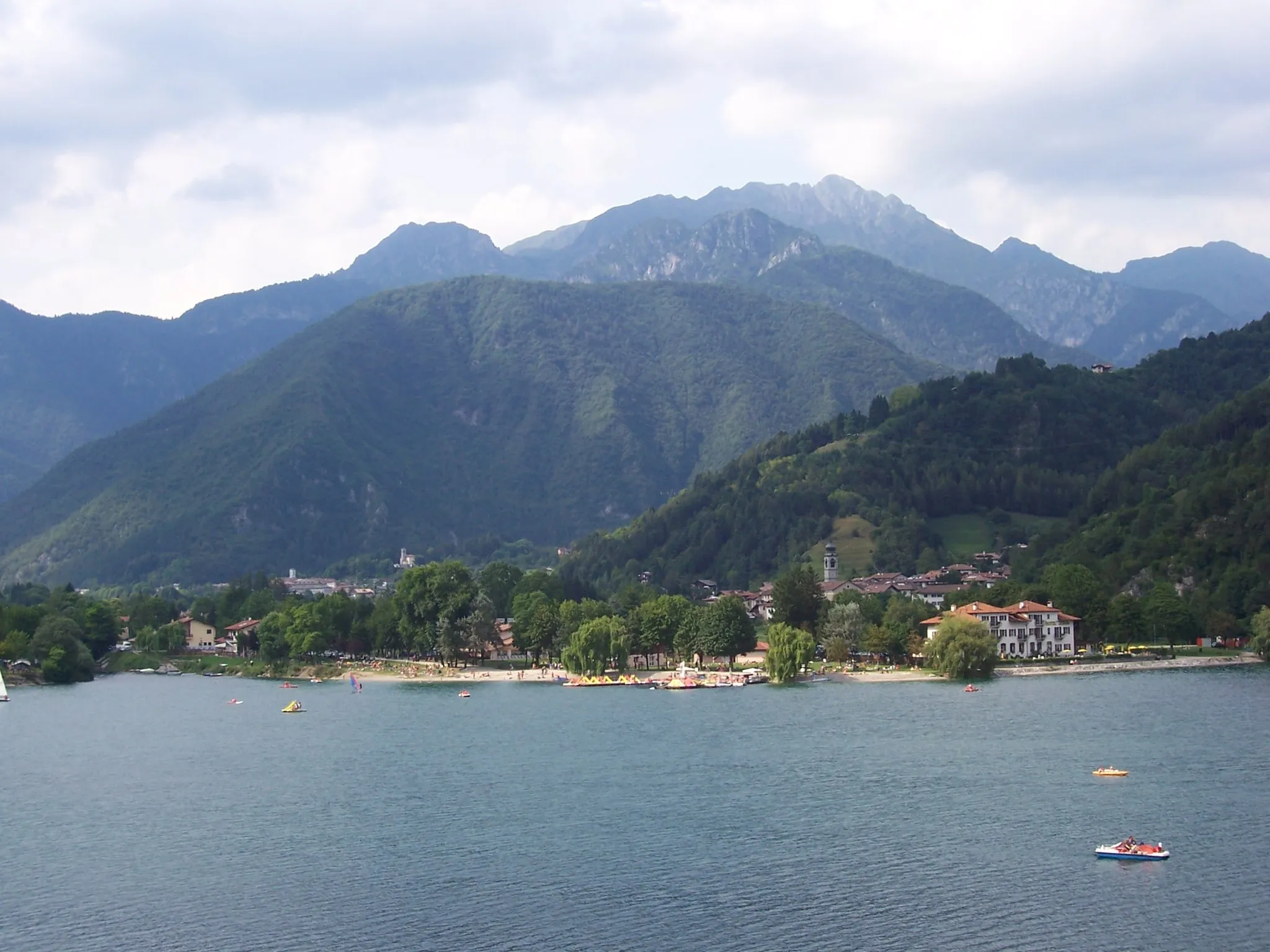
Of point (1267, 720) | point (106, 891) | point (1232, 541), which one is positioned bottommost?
point (106, 891)

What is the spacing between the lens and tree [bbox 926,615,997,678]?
424 ft

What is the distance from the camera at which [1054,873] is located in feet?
192

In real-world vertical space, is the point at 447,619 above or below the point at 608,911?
above

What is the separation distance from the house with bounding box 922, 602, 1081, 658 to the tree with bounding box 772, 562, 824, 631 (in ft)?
37.3

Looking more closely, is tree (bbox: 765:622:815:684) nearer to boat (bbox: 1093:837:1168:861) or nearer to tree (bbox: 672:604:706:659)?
tree (bbox: 672:604:706:659)

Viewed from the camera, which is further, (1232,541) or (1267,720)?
(1232,541)

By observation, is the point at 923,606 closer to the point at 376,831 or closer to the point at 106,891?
the point at 376,831

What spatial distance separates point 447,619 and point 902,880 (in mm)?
102345

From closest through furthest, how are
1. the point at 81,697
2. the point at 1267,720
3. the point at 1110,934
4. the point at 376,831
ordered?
the point at 1110,934, the point at 376,831, the point at 1267,720, the point at 81,697

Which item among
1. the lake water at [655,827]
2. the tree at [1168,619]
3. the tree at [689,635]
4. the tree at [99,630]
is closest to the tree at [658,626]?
the tree at [689,635]

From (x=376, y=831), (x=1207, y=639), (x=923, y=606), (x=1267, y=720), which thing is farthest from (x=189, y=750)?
(x=1207, y=639)

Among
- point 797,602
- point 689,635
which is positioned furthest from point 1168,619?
point 689,635

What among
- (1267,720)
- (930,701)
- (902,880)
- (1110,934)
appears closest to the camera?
(1110,934)

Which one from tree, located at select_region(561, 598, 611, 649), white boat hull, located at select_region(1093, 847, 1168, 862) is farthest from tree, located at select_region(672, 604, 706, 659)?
white boat hull, located at select_region(1093, 847, 1168, 862)
